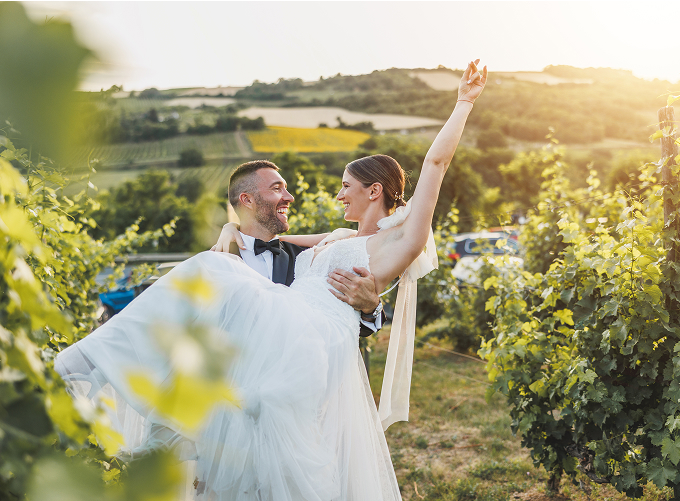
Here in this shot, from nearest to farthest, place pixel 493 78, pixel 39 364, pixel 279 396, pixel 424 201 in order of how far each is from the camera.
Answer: pixel 39 364, pixel 279 396, pixel 424 201, pixel 493 78

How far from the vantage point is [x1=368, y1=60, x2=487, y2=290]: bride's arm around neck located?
232 cm

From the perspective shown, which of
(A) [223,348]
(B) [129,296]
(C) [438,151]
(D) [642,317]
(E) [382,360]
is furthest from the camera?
(B) [129,296]

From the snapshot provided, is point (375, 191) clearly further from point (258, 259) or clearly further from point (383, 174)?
point (258, 259)

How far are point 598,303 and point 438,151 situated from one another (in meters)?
1.36

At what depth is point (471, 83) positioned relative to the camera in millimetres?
2414

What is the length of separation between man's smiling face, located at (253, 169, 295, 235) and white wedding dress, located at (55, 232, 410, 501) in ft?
2.01

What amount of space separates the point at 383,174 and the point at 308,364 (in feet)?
4.35

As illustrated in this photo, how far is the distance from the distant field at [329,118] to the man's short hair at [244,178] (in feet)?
160

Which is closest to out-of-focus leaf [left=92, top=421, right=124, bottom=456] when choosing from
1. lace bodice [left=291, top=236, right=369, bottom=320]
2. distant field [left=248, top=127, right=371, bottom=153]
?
lace bodice [left=291, top=236, right=369, bottom=320]

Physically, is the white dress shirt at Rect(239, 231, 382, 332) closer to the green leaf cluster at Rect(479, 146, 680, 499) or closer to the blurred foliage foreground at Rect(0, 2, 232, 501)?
the green leaf cluster at Rect(479, 146, 680, 499)

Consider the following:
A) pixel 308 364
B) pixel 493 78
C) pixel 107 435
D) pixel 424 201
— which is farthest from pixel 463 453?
pixel 493 78

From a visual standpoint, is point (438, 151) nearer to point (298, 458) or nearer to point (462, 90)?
point (462, 90)

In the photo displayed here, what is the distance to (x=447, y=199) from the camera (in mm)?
33406

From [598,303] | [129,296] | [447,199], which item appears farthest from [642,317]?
[447,199]
